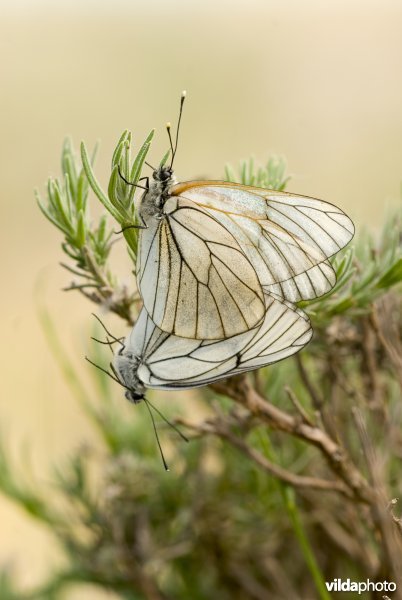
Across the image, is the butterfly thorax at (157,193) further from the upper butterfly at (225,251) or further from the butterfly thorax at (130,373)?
the butterfly thorax at (130,373)

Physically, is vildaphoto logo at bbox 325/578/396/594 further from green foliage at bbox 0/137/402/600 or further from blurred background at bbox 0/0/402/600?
blurred background at bbox 0/0/402/600

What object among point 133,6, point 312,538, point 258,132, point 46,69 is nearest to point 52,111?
point 46,69

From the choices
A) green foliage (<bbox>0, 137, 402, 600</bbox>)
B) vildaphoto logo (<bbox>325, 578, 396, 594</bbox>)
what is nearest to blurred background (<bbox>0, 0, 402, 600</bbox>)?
green foliage (<bbox>0, 137, 402, 600</bbox>)

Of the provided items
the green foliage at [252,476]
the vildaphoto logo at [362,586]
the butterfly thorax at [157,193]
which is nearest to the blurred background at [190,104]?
the green foliage at [252,476]

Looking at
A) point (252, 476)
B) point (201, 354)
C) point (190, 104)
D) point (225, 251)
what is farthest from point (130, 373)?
point (190, 104)

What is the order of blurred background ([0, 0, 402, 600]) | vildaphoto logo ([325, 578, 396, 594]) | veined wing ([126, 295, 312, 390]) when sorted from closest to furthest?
veined wing ([126, 295, 312, 390]) < vildaphoto logo ([325, 578, 396, 594]) < blurred background ([0, 0, 402, 600])

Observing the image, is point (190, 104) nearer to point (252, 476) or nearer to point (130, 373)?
point (252, 476)

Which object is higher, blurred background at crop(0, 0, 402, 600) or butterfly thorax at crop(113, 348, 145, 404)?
blurred background at crop(0, 0, 402, 600)
